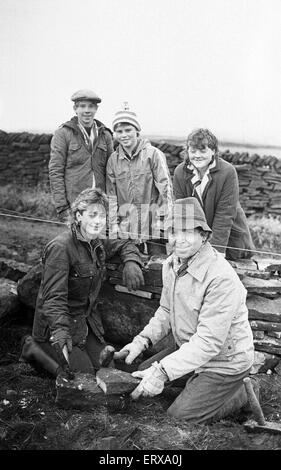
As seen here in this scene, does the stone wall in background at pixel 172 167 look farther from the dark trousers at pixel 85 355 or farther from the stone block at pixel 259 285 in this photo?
the dark trousers at pixel 85 355

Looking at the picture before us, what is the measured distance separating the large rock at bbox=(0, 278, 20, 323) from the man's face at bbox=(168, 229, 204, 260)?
273cm

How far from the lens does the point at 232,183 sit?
16.7 feet

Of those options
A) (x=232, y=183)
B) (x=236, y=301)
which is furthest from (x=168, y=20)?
(x=236, y=301)

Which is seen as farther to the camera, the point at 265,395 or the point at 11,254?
the point at 11,254

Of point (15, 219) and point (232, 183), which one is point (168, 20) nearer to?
point (15, 219)

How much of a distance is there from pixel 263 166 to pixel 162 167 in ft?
14.2

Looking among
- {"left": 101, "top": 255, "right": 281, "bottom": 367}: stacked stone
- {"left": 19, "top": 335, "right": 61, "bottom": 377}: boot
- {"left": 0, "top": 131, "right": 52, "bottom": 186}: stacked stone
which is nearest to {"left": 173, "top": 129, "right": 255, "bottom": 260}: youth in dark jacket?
{"left": 101, "top": 255, "right": 281, "bottom": 367}: stacked stone

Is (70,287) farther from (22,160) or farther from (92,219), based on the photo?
(22,160)

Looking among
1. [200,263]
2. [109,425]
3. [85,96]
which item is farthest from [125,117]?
[109,425]

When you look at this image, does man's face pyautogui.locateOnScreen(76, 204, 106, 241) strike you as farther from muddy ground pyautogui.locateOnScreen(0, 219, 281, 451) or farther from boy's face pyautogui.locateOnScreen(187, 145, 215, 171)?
muddy ground pyautogui.locateOnScreen(0, 219, 281, 451)

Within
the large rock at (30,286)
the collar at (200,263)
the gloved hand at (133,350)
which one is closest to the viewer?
the collar at (200,263)

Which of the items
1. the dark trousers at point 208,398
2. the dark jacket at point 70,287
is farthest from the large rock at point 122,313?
the dark trousers at point 208,398

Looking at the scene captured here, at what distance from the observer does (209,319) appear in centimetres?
383

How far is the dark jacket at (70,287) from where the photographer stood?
462 cm
